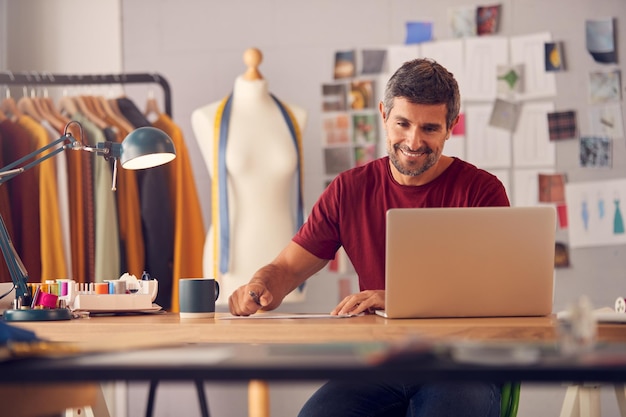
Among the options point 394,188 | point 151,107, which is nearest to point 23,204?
point 151,107

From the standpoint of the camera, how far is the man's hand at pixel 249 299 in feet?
6.47

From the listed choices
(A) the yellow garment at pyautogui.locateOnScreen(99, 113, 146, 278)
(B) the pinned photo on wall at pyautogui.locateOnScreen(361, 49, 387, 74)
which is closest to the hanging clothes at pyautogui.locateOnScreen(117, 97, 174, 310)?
(A) the yellow garment at pyautogui.locateOnScreen(99, 113, 146, 278)

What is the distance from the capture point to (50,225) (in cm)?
329

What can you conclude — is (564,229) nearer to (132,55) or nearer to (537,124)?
(537,124)

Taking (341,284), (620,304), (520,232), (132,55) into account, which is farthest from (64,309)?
(132,55)

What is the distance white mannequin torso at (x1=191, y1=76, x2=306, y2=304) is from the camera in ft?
10.8

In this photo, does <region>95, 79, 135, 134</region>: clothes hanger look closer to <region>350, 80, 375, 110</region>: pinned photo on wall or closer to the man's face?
<region>350, 80, 375, 110</region>: pinned photo on wall

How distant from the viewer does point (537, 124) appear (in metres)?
3.66

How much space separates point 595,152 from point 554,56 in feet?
1.41

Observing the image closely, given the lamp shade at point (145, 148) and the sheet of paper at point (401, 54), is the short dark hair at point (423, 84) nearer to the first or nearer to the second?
the lamp shade at point (145, 148)

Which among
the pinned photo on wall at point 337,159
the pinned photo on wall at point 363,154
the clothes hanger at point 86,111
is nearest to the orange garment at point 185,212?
the clothes hanger at point 86,111

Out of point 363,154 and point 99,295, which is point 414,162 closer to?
point 99,295

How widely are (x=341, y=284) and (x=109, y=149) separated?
1.84m

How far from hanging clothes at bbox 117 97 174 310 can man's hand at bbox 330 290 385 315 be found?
1.53 metres
